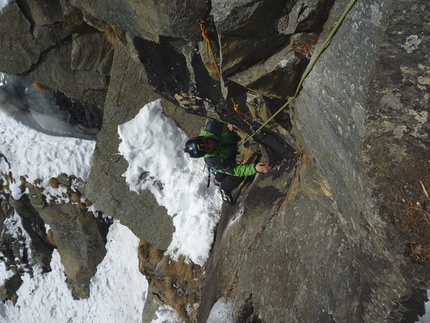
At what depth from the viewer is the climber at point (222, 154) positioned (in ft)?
21.0

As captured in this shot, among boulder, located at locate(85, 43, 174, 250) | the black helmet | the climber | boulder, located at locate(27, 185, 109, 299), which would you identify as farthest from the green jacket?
boulder, located at locate(27, 185, 109, 299)

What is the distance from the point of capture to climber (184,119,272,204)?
6.39 m

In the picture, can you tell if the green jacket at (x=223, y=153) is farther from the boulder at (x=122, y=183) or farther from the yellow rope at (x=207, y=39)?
the yellow rope at (x=207, y=39)

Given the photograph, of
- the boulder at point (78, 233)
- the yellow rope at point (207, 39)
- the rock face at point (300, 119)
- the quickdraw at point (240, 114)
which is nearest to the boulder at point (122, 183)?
the rock face at point (300, 119)

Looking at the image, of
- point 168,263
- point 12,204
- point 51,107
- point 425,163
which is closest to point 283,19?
point 425,163

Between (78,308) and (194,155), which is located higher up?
(194,155)

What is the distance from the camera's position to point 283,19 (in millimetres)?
3779

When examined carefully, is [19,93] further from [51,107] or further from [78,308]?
[78,308]

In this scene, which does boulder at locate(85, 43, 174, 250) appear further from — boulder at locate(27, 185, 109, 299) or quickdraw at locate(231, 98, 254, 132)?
quickdraw at locate(231, 98, 254, 132)

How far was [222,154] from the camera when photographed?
6941 mm

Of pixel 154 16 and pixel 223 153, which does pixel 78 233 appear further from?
pixel 154 16

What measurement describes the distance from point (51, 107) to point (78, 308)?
18.7 ft

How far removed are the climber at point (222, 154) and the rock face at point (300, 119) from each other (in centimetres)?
34

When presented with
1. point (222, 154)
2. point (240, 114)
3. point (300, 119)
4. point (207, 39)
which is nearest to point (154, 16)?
point (207, 39)
